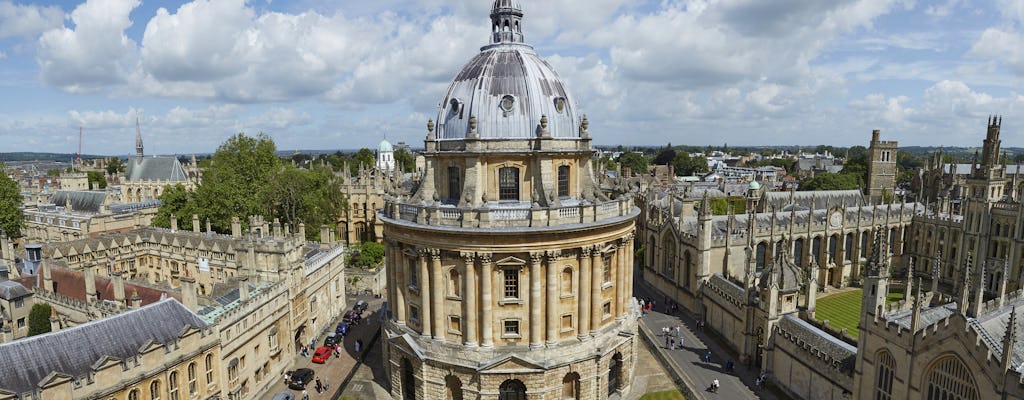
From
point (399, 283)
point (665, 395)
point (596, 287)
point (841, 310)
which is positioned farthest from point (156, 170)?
point (841, 310)

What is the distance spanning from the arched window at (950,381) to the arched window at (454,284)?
23242 mm

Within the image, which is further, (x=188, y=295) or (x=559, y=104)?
(x=559, y=104)

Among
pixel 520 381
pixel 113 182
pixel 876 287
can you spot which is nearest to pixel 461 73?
pixel 520 381

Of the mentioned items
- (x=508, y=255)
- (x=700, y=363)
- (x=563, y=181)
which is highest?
(x=563, y=181)

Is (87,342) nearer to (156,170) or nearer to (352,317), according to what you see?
(352,317)

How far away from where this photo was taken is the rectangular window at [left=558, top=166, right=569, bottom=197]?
114ft

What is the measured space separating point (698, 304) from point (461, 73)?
1161 inches

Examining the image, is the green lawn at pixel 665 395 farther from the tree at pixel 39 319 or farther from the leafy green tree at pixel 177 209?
the leafy green tree at pixel 177 209

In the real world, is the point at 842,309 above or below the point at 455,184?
below

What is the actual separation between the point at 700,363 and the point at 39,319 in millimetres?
45220

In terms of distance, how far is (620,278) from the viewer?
1380 inches

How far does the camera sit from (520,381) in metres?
31.9

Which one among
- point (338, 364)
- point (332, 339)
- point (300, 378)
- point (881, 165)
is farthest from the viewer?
point (881, 165)

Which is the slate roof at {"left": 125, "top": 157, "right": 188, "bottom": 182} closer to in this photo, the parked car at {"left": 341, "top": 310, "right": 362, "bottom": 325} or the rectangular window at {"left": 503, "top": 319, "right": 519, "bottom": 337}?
the parked car at {"left": 341, "top": 310, "right": 362, "bottom": 325}
